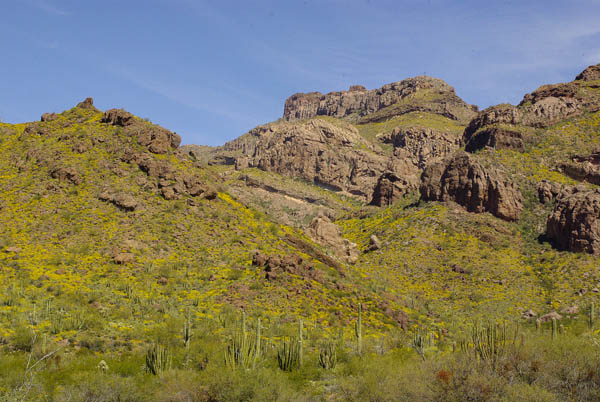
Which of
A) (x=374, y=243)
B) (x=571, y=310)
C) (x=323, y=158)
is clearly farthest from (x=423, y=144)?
(x=571, y=310)

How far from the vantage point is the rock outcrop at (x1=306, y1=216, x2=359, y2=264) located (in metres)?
49.0

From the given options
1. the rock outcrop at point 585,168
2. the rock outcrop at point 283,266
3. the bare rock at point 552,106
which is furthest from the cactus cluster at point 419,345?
the bare rock at point 552,106

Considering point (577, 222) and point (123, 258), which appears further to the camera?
point (577, 222)

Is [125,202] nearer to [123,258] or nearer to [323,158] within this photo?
[123,258]

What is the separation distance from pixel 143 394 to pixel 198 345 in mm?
4822

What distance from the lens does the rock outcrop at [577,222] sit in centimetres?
4412

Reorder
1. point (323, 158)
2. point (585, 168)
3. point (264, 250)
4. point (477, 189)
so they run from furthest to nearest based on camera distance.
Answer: point (323, 158), point (477, 189), point (585, 168), point (264, 250)

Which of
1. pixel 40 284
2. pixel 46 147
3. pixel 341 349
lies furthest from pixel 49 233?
pixel 341 349

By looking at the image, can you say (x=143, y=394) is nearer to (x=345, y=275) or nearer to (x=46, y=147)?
(x=345, y=275)

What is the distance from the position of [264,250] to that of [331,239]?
17.6 m

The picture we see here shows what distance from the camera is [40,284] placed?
23.9m

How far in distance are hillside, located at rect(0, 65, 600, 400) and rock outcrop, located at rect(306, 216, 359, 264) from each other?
22cm

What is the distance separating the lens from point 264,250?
33.8 metres

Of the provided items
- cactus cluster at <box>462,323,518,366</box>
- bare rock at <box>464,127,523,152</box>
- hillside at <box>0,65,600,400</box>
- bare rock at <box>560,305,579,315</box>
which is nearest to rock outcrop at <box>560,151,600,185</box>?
hillside at <box>0,65,600,400</box>
